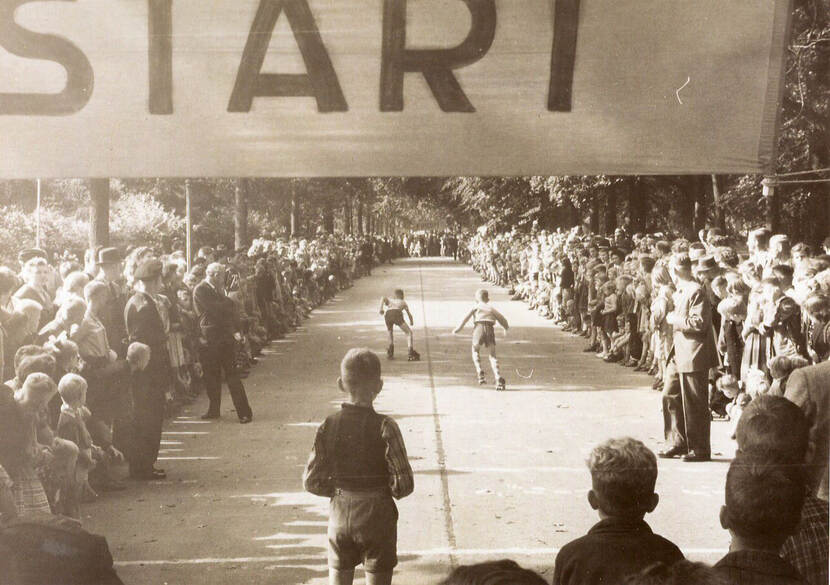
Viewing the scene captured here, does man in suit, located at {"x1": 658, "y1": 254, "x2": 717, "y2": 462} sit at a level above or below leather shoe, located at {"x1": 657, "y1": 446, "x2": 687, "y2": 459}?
above

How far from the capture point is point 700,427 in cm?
990

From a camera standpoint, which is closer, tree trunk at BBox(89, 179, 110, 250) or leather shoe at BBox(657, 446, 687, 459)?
leather shoe at BBox(657, 446, 687, 459)

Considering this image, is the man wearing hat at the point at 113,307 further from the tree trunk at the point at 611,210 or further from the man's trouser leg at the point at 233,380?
the tree trunk at the point at 611,210

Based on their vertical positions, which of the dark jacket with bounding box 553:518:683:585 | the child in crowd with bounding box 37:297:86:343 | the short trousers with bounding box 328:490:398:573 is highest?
the dark jacket with bounding box 553:518:683:585

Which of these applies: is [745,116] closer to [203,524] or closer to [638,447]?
[638,447]

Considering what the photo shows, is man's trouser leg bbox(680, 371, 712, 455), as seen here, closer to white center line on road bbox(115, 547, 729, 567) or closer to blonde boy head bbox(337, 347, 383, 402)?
white center line on road bbox(115, 547, 729, 567)

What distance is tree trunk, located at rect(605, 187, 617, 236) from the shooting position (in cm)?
2941

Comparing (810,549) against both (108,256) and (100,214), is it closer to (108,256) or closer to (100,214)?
(108,256)

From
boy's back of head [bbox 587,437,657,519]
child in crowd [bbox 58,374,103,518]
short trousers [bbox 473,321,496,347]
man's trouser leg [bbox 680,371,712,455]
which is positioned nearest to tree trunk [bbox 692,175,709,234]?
short trousers [bbox 473,321,496,347]

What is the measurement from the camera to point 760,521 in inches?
123

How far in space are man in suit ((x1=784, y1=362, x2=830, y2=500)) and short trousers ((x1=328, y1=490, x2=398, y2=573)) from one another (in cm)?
164

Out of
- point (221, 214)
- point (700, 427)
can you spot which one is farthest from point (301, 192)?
point (700, 427)

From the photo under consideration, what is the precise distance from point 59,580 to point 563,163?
2085 mm

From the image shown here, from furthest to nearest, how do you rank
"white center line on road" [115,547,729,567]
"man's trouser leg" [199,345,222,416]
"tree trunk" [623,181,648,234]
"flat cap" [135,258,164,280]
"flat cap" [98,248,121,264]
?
"tree trunk" [623,181,648,234], "man's trouser leg" [199,345,222,416], "flat cap" [98,248,121,264], "flat cap" [135,258,164,280], "white center line on road" [115,547,729,567]
